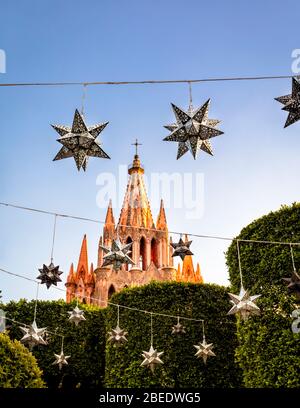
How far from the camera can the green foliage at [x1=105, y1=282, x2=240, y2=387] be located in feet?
42.5

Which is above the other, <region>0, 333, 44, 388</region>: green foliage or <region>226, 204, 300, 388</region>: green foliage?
<region>226, 204, 300, 388</region>: green foliage

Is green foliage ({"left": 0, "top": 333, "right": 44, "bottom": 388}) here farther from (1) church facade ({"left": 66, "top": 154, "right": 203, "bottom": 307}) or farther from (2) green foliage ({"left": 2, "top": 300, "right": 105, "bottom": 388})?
(1) church facade ({"left": 66, "top": 154, "right": 203, "bottom": 307})

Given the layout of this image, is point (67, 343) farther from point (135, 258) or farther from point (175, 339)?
point (135, 258)

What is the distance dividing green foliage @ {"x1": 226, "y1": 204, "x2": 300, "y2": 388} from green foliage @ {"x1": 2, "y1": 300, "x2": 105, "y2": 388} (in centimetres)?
908

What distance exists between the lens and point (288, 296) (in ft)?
30.0

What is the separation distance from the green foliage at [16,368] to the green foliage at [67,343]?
7822mm

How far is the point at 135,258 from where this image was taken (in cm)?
4331

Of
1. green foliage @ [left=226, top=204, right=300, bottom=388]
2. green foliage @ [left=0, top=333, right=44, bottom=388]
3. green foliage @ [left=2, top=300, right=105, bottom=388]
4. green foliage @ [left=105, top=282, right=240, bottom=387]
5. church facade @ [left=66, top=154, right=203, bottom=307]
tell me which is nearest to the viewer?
green foliage @ [left=0, top=333, right=44, bottom=388]

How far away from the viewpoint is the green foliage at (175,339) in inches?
510

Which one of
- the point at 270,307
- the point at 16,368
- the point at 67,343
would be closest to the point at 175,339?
the point at 270,307

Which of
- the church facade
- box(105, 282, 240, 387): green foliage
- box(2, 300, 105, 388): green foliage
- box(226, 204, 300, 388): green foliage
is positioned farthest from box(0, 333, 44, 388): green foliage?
the church facade

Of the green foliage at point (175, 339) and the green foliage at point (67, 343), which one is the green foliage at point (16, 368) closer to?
the green foliage at point (175, 339)
